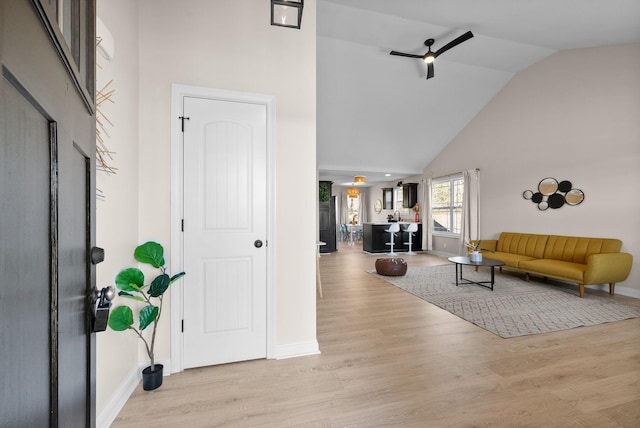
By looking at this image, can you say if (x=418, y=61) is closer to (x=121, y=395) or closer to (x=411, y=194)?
(x=411, y=194)

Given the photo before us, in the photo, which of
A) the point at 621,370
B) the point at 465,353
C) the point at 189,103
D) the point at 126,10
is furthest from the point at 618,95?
the point at 126,10

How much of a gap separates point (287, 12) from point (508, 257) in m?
5.68

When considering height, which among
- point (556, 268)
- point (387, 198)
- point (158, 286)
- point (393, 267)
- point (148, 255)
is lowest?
point (393, 267)

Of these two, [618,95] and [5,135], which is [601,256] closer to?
[618,95]

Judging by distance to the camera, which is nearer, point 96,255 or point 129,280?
point 96,255

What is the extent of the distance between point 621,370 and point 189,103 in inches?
158

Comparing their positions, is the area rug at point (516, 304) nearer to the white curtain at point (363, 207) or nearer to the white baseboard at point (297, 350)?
the white baseboard at point (297, 350)

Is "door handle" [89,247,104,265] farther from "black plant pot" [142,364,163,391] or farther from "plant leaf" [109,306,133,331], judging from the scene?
"black plant pot" [142,364,163,391]

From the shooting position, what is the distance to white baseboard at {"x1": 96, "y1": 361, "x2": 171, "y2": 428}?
1.65 m

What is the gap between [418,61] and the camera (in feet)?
17.4

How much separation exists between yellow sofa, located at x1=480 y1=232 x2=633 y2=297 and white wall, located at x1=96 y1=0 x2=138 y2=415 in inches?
220

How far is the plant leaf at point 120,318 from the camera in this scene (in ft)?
5.30

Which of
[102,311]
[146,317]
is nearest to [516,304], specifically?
[146,317]

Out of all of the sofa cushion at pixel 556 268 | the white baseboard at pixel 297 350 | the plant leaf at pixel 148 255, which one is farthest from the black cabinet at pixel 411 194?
the plant leaf at pixel 148 255
